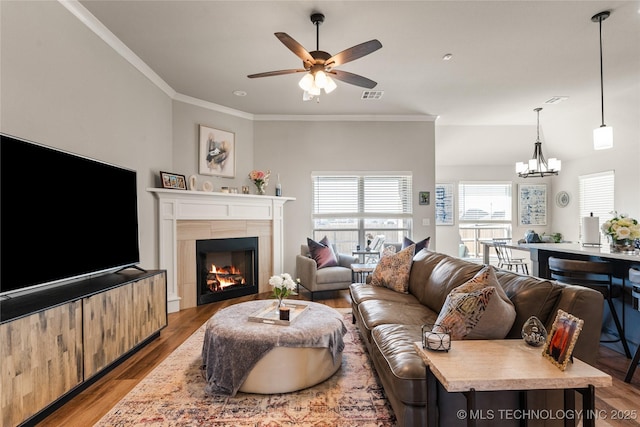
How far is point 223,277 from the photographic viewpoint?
484 centimetres

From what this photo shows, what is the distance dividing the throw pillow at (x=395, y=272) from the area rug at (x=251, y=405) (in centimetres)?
103

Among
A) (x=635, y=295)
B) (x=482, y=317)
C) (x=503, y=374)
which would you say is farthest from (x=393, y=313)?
(x=635, y=295)

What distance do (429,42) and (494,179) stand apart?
5506 mm

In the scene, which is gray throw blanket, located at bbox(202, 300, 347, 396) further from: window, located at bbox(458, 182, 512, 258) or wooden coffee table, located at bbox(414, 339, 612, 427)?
window, located at bbox(458, 182, 512, 258)

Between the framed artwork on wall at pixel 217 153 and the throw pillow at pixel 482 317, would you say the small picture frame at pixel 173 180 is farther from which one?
the throw pillow at pixel 482 317

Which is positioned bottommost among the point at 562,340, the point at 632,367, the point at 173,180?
Result: the point at 632,367

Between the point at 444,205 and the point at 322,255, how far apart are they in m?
4.16

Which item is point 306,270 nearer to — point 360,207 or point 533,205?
point 360,207

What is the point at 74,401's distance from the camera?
214 cm

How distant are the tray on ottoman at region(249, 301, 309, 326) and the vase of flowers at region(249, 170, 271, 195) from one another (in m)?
2.64

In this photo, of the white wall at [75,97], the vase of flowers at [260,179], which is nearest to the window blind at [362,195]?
the vase of flowers at [260,179]

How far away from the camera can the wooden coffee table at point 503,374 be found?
1.20 m

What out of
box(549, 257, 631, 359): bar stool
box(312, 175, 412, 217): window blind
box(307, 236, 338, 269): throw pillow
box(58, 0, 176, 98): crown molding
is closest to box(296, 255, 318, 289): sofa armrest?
box(307, 236, 338, 269): throw pillow

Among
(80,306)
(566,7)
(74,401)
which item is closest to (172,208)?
(80,306)
